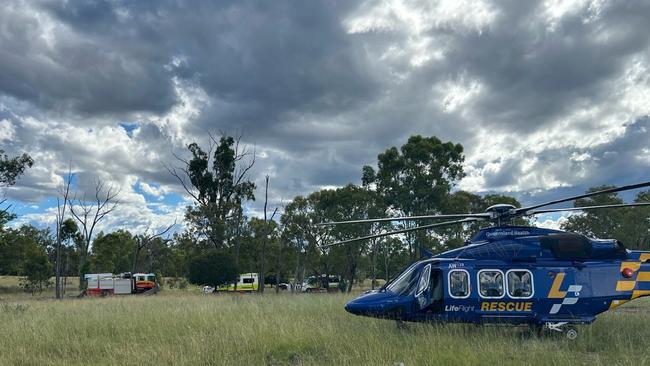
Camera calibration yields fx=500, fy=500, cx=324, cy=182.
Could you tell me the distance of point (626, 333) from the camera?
36.7 ft

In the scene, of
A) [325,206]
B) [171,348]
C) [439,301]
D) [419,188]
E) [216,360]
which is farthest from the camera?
[325,206]

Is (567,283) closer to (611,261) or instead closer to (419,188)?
(611,261)

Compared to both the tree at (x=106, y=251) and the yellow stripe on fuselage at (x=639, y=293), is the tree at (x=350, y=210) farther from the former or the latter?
the yellow stripe on fuselage at (x=639, y=293)

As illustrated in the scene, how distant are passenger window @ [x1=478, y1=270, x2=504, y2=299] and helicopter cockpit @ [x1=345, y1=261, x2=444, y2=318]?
87 centimetres

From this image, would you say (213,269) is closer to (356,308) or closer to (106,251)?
(106,251)

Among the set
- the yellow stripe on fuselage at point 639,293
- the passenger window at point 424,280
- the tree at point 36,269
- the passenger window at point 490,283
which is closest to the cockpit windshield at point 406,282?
the passenger window at point 424,280

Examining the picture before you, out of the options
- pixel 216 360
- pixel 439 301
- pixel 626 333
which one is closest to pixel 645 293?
pixel 626 333

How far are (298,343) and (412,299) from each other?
2825 millimetres

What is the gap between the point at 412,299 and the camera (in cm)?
1100

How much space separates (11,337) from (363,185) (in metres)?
33.8

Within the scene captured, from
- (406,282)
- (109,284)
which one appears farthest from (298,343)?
(109,284)

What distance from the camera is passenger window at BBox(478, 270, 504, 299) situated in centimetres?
1088

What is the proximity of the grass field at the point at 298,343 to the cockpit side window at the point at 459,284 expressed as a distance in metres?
0.69

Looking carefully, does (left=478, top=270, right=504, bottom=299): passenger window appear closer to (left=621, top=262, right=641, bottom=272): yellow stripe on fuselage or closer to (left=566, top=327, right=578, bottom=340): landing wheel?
(left=566, top=327, right=578, bottom=340): landing wheel
